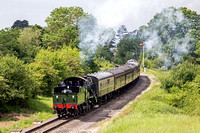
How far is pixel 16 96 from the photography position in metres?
18.4

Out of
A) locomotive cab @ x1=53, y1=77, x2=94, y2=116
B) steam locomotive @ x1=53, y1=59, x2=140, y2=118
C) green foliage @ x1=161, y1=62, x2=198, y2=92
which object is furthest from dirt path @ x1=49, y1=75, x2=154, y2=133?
green foliage @ x1=161, y1=62, x2=198, y2=92

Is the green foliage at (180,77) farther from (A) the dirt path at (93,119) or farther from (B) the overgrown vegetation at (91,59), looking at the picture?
(A) the dirt path at (93,119)

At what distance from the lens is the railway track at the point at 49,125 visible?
14786 millimetres

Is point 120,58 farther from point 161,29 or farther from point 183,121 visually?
point 183,121

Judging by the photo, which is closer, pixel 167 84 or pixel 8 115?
pixel 8 115

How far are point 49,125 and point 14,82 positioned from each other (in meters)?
5.24

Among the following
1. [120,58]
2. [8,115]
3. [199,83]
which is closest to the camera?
[8,115]

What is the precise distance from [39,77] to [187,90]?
628 inches

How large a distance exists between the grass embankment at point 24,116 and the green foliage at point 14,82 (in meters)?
1.06

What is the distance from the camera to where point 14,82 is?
1914 centimetres

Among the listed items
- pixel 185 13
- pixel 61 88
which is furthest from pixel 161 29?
pixel 61 88

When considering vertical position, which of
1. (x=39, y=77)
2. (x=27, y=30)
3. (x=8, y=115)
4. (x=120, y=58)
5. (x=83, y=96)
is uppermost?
(x=27, y=30)

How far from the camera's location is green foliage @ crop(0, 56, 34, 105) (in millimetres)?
18052

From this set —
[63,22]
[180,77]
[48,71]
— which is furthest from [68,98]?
[63,22]
